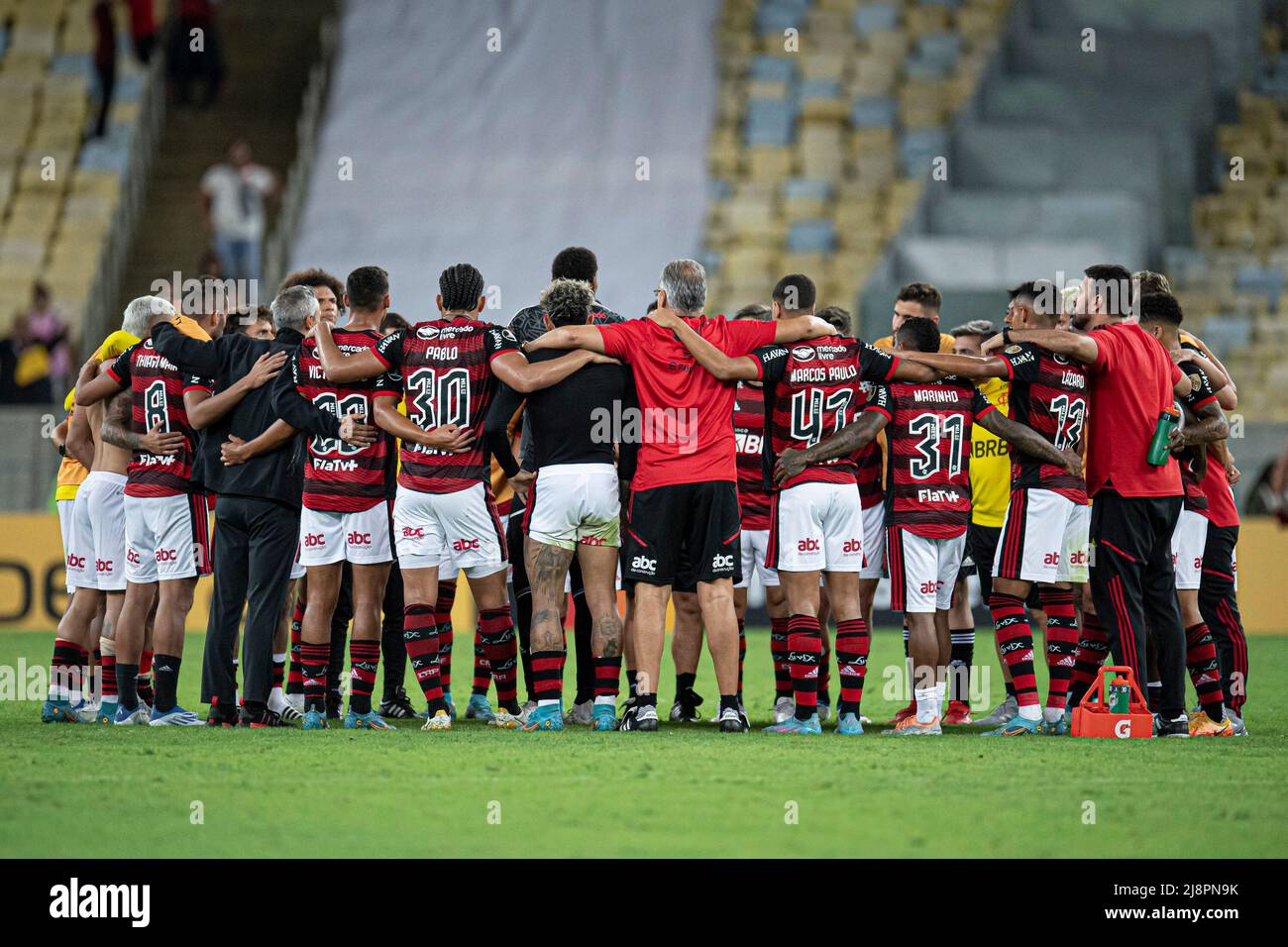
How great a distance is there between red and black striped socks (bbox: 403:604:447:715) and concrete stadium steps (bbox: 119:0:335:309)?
15.5 meters

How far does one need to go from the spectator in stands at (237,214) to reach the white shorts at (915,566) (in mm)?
15270


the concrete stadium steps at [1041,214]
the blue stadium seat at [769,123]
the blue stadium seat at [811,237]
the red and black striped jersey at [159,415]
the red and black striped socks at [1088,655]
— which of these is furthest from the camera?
the blue stadium seat at [769,123]

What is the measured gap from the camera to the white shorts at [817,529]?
896 centimetres

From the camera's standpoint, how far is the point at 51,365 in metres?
21.0

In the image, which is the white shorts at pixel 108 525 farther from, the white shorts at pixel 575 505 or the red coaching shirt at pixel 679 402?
the red coaching shirt at pixel 679 402

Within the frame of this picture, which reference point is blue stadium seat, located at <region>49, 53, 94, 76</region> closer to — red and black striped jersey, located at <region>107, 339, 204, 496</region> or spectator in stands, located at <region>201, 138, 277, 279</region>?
spectator in stands, located at <region>201, 138, 277, 279</region>

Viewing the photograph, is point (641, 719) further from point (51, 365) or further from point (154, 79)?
point (154, 79)

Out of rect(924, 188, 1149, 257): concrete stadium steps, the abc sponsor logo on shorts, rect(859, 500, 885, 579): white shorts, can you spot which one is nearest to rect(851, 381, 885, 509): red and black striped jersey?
rect(859, 500, 885, 579): white shorts

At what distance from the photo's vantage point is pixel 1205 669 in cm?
929

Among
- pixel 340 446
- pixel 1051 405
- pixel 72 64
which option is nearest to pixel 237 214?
pixel 72 64

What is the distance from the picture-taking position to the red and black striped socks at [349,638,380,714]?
29.1 ft

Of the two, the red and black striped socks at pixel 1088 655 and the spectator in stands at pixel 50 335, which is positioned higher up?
the spectator in stands at pixel 50 335

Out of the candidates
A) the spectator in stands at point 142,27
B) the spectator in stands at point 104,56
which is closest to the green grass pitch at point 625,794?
the spectator in stands at point 104,56

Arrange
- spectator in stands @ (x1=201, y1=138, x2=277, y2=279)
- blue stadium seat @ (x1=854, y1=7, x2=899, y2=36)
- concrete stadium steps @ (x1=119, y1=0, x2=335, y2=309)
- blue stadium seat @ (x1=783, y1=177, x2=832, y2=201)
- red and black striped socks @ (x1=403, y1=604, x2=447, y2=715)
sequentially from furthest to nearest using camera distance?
blue stadium seat @ (x1=854, y1=7, x2=899, y2=36), blue stadium seat @ (x1=783, y1=177, x2=832, y2=201), concrete stadium steps @ (x1=119, y1=0, x2=335, y2=309), spectator in stands @ (x1=201, y1=138, x2=277, y2=279), red and black striped socks @ (x1=403, y1=604, x2=447, y2=715)
